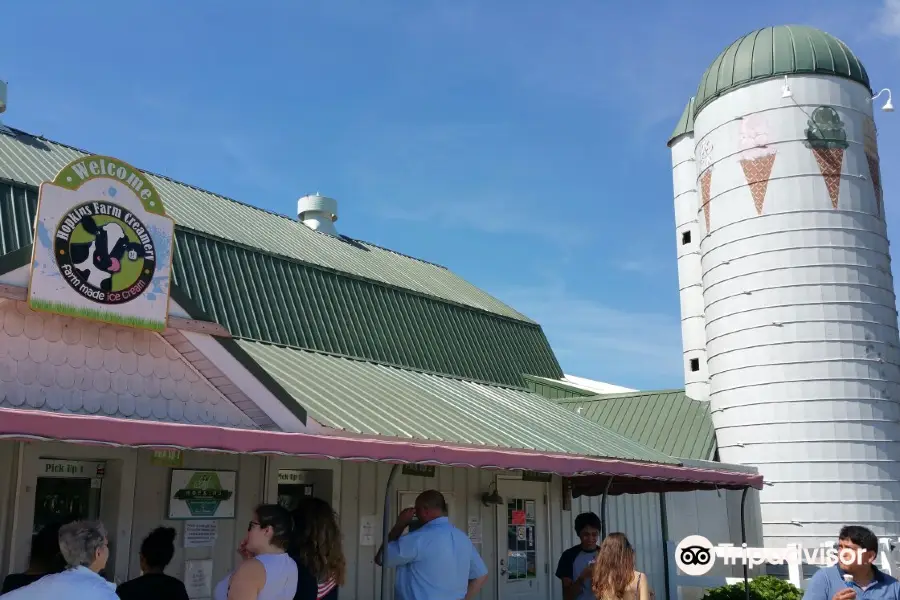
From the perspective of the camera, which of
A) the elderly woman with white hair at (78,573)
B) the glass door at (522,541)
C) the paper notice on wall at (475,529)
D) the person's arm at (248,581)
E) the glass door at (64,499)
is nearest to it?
the elderly woman with white hair at (78,573)

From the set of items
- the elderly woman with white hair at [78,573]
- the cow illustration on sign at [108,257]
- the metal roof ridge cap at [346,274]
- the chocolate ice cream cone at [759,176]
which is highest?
the chocolate ice cream cone at [759,176]

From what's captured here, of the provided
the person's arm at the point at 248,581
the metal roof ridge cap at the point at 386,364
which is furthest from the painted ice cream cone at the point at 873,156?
the person's arm at the point at 248,581

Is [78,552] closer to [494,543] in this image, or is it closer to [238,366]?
[238,366]

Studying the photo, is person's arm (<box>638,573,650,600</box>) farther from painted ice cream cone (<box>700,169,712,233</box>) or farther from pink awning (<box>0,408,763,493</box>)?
painted ice cream cone (<box>700,169,712,233</box>)

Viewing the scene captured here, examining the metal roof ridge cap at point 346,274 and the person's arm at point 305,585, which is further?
the metal roof ridge cap at point 346,274

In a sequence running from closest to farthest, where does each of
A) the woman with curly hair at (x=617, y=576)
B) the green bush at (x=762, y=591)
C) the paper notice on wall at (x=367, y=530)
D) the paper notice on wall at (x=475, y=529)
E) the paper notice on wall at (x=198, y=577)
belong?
the woman with curly hair at (x=617, y=576), the paper notice on wall at (x=198, y=577), the paper notice on wall at (x=367, y=530), the paper notice on wall at (x=475, y=529), the green bush at (x=762, y=591)

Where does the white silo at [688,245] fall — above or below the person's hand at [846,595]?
above

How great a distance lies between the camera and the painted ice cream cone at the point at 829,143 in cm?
1945

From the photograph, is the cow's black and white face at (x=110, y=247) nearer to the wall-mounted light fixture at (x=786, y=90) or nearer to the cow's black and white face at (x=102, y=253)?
the cow's black and white face at (x=102, y=253)

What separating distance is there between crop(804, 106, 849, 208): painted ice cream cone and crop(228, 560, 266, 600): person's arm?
18032 millimetres

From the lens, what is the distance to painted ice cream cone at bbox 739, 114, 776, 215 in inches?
782

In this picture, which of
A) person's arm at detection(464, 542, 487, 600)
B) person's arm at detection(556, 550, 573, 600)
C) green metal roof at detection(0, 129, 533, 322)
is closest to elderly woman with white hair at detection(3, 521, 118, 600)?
person's arm at detection(464, 542, 487, 600)

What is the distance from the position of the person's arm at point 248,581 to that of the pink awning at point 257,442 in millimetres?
1667

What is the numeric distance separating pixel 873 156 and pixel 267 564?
19584mm
